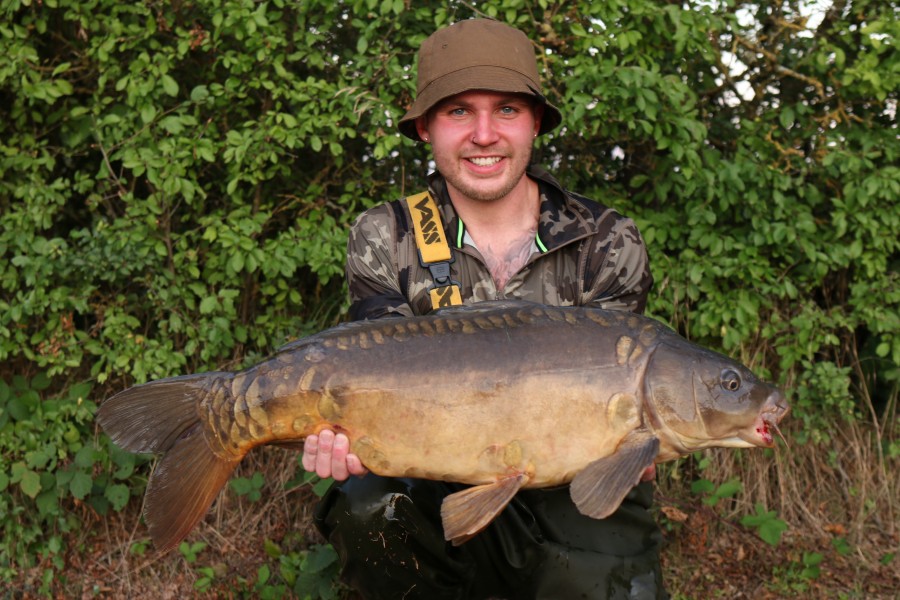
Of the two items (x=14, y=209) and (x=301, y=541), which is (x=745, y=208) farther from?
(x=14, y=209)

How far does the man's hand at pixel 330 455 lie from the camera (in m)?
2.31

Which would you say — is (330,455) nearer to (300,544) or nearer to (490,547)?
(490,547)

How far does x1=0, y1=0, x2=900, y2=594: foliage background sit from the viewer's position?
3.75 m

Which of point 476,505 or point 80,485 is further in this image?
point 80,485

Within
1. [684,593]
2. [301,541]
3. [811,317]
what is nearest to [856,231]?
[811,317]

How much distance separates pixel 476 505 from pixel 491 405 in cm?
23

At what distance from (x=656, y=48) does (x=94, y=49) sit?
219 cm

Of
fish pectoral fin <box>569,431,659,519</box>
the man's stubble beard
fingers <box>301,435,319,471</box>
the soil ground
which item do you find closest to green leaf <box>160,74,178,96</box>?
the man's stubble beard

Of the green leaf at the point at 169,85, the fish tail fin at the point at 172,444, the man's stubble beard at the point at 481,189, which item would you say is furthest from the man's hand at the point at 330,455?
the green leaf at the point at 169,85

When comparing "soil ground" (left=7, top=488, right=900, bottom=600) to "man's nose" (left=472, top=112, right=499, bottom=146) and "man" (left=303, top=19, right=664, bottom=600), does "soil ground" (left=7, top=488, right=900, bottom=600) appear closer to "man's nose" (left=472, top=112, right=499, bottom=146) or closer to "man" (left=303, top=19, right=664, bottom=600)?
"man" (left=303, top=19, right=664, bottom=600)

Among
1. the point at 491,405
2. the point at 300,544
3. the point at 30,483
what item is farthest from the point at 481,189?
the point at 30,483

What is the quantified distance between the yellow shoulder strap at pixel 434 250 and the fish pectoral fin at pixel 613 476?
84 centimetres

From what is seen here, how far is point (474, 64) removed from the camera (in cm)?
293

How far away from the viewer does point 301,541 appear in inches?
147
